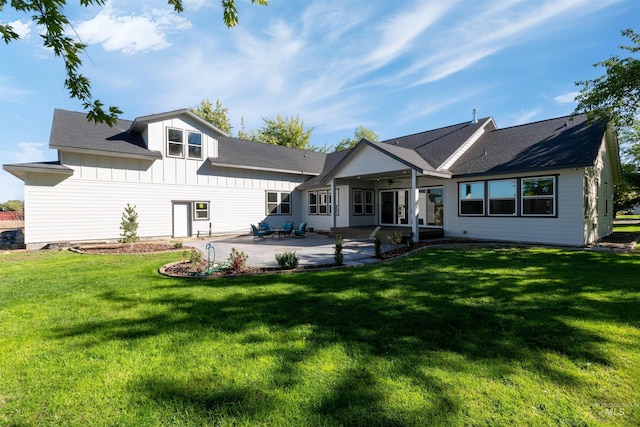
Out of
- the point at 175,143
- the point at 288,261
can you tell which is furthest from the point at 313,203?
the point at 288,261

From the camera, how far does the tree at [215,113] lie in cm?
4366

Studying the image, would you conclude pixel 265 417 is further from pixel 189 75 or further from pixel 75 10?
pixel 189 75

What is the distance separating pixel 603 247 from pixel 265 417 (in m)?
14.1

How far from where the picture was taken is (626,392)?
276 centimetres

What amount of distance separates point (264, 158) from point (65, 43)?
725 inches

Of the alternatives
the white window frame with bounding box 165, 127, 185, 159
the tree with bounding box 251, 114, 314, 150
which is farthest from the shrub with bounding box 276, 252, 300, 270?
the tree with bounding box 251, 114, 314, 150

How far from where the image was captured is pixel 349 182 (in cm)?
1880

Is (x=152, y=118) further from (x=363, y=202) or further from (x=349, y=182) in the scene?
(x=363, y=202)

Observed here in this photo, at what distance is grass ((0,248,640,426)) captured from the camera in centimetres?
255

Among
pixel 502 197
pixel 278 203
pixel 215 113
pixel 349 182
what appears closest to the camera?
pixel 502 197

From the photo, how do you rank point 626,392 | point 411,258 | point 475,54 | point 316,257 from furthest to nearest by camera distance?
point 475,54
point 316,257
point 411,258
point 626,392

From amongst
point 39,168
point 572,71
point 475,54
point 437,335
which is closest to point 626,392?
point 437,335

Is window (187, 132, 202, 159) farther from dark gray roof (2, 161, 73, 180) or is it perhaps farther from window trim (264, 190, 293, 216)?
dark gray roof (2, 161, 73, 180)

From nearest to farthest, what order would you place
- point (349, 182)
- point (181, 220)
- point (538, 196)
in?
point (538, 196), point (181, 220), point (349, 182)
